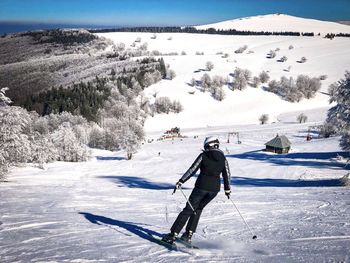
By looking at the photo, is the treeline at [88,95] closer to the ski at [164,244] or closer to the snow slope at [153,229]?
the snow slope at [153,229]

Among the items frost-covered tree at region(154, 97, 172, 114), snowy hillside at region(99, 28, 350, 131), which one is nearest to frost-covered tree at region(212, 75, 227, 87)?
snowy hillside at region(99, 28, 350, 131)

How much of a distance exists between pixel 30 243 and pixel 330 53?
6907 inches

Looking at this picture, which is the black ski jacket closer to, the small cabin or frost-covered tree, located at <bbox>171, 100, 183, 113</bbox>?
the small cabin

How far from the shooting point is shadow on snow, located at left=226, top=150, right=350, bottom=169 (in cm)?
4038

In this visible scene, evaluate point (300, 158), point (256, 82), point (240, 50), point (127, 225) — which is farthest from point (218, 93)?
point (127, 225)

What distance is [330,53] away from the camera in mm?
165375

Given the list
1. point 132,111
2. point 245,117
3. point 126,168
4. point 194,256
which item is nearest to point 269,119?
point 245,117

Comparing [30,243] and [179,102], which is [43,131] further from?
[30,243]

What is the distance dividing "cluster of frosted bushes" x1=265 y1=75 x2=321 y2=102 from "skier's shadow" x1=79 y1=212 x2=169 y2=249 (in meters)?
114

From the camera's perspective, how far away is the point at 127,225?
35.5 ft

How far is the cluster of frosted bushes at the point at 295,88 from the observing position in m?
120

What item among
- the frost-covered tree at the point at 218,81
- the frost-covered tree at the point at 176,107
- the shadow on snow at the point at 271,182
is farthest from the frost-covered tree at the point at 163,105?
the shadow on snow at the point at 271,182

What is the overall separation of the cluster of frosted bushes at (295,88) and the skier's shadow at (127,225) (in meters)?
114

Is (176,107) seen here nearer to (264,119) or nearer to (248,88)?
(264,119)
